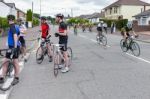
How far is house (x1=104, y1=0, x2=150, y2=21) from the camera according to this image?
278ft

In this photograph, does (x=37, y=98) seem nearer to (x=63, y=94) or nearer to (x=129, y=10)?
(x=63, y=94)

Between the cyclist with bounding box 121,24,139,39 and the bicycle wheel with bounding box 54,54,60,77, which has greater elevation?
the cyclist with bounding box 121,24,139,39

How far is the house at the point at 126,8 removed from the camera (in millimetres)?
84750

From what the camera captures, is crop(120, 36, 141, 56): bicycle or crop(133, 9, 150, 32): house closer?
crop(120, 36, 141, 56): bicycle

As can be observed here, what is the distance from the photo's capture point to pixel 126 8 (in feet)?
280

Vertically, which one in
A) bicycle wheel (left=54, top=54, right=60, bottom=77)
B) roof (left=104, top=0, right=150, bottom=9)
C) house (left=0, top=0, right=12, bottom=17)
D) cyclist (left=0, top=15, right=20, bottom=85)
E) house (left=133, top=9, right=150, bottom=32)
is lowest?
bicycle wheel (left=54, top=54, right=60, bottom=77)

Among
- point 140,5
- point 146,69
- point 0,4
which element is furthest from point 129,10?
point 146,69

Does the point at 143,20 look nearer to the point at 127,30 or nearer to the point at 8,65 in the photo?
the point at 127,30

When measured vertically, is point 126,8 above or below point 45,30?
above

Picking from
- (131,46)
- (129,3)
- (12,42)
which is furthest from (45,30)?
(129,3)

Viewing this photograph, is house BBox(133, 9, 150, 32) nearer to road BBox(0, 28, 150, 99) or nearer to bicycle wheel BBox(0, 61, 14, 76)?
road BBox(0, 28, 150, 99)

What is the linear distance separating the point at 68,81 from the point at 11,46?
1.87 meters

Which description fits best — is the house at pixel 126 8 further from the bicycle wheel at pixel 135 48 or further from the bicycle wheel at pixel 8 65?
the bicycle wheel at pixel 8 65

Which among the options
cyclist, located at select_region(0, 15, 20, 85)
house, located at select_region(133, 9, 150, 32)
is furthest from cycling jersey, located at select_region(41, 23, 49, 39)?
house, located at select_region(133, 9, 150, 32)
